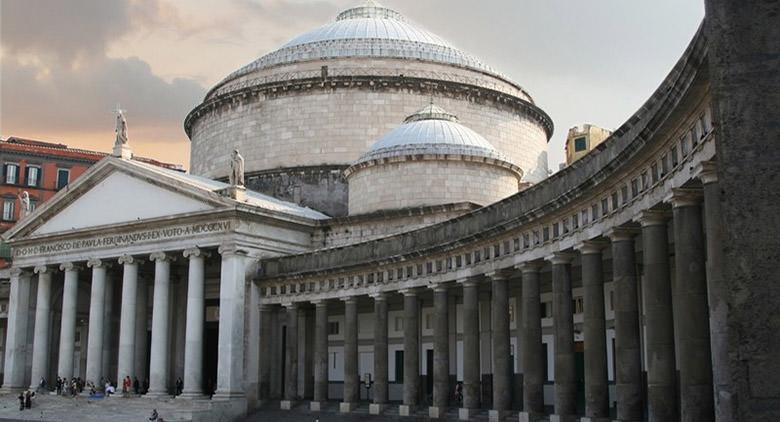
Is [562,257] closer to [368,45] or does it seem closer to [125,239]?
[125,239]

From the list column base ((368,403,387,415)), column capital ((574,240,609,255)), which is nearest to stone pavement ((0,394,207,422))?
column base ((368,403,387,415))

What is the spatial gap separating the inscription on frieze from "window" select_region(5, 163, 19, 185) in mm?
35522

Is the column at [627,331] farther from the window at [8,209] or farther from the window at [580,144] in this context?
the window at [8,209]

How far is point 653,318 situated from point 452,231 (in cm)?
1629

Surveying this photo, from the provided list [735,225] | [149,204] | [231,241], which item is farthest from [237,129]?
[735,225]

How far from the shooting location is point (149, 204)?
51.7 m

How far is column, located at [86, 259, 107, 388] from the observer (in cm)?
5322

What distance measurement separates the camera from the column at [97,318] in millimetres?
53219

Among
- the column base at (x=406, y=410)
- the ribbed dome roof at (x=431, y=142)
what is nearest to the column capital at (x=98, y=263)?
the ribbed dome roof at (x=431, y=142)

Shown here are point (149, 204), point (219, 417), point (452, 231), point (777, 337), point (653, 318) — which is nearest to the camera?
point (777, 337)

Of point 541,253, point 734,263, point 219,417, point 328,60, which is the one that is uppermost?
point 328,60

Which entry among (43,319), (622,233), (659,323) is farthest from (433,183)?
(659,323)

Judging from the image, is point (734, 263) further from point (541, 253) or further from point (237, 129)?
point (237, 129)

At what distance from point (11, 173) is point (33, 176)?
2047 mm
